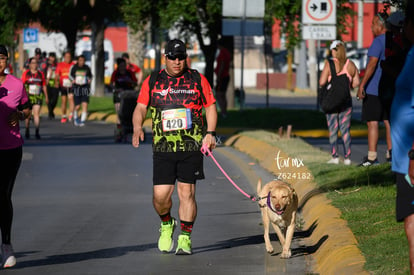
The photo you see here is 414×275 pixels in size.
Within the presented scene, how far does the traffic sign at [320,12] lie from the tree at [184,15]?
30.2 feet

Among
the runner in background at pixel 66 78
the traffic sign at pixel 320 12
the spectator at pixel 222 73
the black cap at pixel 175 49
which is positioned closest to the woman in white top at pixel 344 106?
the traffic sign at pixel 320 12

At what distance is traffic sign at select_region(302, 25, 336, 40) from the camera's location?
2239cm

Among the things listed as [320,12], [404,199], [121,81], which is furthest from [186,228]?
[121,81]

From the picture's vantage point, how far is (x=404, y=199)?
6.71 metres

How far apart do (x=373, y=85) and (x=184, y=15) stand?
1667cm

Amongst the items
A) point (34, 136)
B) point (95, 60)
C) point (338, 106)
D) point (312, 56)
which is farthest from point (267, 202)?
point (312, 56)

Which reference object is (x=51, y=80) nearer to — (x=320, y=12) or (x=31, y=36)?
(x=320, y=12)

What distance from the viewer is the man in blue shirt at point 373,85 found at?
48.0ft

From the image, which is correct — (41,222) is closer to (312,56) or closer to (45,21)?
(45,21)

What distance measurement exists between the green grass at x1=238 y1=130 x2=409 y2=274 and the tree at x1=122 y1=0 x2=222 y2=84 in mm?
13802

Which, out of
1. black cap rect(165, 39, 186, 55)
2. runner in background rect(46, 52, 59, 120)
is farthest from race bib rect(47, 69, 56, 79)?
black cap rect(165, 39, 186, 55)

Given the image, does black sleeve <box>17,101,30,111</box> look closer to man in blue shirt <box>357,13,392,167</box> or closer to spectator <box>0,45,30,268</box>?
spectator <box>0,45,30,268</box>

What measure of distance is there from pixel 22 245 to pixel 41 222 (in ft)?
5.34

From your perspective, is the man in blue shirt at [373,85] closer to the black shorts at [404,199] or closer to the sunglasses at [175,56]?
the sunglasses at [175,56]
